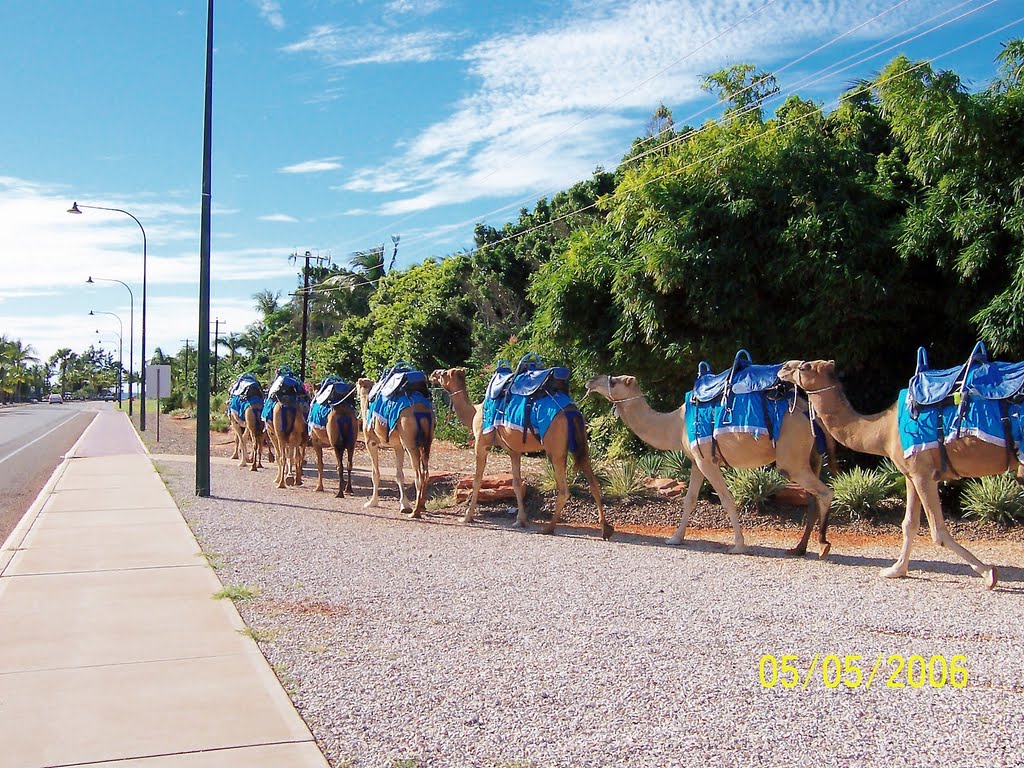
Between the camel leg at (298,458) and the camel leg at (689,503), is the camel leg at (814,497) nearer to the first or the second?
the camel leg at (689,503)

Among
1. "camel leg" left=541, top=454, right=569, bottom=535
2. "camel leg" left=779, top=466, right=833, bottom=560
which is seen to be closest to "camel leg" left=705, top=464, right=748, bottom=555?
"camel leg" left=779, top=466, right=833, bottom=560

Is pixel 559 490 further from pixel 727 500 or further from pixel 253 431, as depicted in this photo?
pixel 253 431

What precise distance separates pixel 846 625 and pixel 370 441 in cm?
944

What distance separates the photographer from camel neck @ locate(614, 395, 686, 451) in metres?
11.2

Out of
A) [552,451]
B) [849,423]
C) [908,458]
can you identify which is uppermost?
[849,423]

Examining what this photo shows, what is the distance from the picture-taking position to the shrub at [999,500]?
38.0ft

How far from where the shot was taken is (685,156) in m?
16.0

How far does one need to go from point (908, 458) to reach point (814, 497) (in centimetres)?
188

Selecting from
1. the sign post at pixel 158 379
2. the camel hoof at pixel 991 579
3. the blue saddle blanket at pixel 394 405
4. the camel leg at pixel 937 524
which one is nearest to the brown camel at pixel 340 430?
the blue saddle blanket at pixel 394 405

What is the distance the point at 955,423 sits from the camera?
26.8 feet

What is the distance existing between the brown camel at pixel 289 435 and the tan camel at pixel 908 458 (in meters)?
10.2

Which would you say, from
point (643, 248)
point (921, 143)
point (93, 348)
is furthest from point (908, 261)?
point (93, 348)

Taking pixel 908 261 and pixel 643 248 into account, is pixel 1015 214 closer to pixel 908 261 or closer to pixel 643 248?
pixel 908 261
